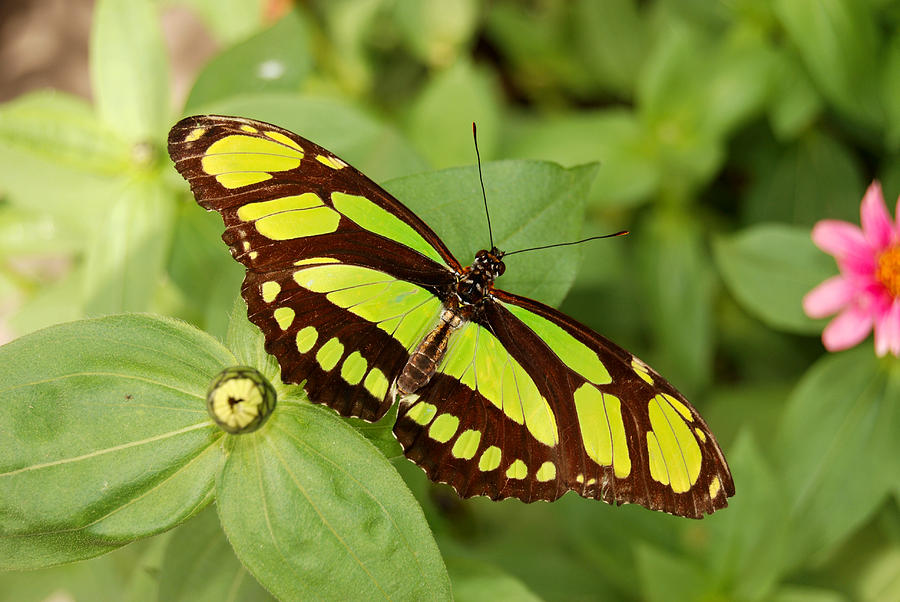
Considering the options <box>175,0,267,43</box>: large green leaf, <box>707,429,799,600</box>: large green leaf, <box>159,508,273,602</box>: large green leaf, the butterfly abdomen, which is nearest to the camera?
the butterfly abdomen

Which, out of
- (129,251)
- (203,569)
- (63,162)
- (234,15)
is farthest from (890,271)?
(234,15)

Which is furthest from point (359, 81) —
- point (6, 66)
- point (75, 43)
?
point (6, 66)

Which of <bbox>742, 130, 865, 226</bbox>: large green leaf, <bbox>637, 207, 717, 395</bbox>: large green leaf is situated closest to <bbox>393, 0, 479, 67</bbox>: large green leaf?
<bbox>637, 207, 717, 395</bbox>: large green leaf

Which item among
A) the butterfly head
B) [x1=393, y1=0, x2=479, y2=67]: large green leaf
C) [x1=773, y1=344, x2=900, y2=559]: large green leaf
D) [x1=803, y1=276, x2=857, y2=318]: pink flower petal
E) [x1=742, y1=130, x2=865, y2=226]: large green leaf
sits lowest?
the butterfly head

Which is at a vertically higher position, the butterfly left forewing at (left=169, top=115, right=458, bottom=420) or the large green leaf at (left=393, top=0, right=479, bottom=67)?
the large green leaf at (left=393, top=0, right=479, bottom=67)

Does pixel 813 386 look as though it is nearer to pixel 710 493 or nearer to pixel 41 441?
pixel 710 493

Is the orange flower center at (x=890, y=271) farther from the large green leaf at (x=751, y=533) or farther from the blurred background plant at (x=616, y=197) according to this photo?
the large green leaf at (x=751, y=533)

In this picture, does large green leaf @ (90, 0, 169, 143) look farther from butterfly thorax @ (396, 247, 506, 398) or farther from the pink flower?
the pink flower
